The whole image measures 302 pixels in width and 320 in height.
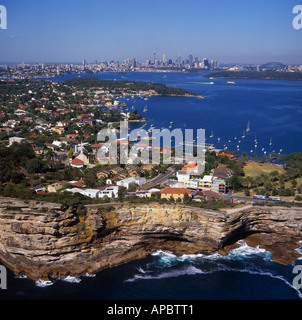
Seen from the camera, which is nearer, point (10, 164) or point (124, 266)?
point (124, 266)

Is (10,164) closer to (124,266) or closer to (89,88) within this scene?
(124,266)

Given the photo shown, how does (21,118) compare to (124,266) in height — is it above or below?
above

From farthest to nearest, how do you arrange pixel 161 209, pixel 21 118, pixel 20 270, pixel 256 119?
pixel 256 119 < pixel 21 118 < pixel 161 209 < pixel 20 270

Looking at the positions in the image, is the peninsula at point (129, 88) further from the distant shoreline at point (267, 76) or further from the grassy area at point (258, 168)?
the distant shoreline at point (267, 76)

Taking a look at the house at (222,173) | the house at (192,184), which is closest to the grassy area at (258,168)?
the house at (222,173)

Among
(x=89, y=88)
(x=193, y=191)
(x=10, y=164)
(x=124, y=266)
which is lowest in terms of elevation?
(x=124, y=266)

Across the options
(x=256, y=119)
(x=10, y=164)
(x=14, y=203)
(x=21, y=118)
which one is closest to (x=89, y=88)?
(x=21, y=118)

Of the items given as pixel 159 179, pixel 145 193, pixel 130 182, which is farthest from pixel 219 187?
pixel 130 182
